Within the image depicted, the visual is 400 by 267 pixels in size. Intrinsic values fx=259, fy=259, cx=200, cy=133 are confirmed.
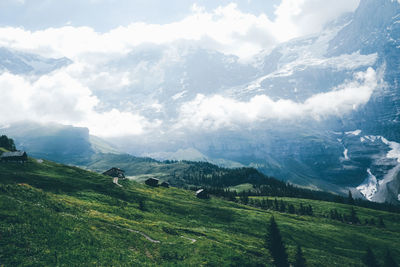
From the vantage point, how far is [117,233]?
139ft

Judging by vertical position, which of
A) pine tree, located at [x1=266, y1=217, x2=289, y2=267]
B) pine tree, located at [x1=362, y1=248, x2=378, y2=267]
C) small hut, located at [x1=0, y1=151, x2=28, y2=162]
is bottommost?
pine tree, located at [x1=362, y1=248, x2=378, y2=267]

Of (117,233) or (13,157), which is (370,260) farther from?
(13,157)

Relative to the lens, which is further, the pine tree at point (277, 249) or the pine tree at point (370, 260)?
the pine tree at point (370, 260)

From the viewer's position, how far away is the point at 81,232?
120 ft

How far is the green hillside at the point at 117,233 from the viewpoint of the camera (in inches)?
1211

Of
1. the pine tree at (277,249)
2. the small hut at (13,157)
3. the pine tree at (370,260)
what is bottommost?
the pine tree at (370,260)

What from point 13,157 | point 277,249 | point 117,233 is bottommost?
point 277,249

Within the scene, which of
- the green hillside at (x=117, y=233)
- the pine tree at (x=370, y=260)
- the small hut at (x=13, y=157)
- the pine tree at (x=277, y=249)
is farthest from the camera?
the small hut at (x=13, y=157)

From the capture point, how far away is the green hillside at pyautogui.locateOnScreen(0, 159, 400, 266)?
30.8 meters

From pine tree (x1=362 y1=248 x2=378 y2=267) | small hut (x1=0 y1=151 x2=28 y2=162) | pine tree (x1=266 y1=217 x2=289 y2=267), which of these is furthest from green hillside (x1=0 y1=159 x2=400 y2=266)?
small hut (x1=0 y1=151 x2=28 y2=162)

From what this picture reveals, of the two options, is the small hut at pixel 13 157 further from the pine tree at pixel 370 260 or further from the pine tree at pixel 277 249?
the pine tree at pixel 370 260

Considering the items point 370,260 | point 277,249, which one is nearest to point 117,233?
point 277,249

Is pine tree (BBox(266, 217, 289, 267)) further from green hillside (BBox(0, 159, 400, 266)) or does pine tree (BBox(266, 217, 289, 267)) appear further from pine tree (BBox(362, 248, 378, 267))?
pine tree (BBox(362, 248, 378, 267))

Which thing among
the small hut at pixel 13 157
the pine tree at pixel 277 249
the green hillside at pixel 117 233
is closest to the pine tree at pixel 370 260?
the green hillside at pixel 117 233
